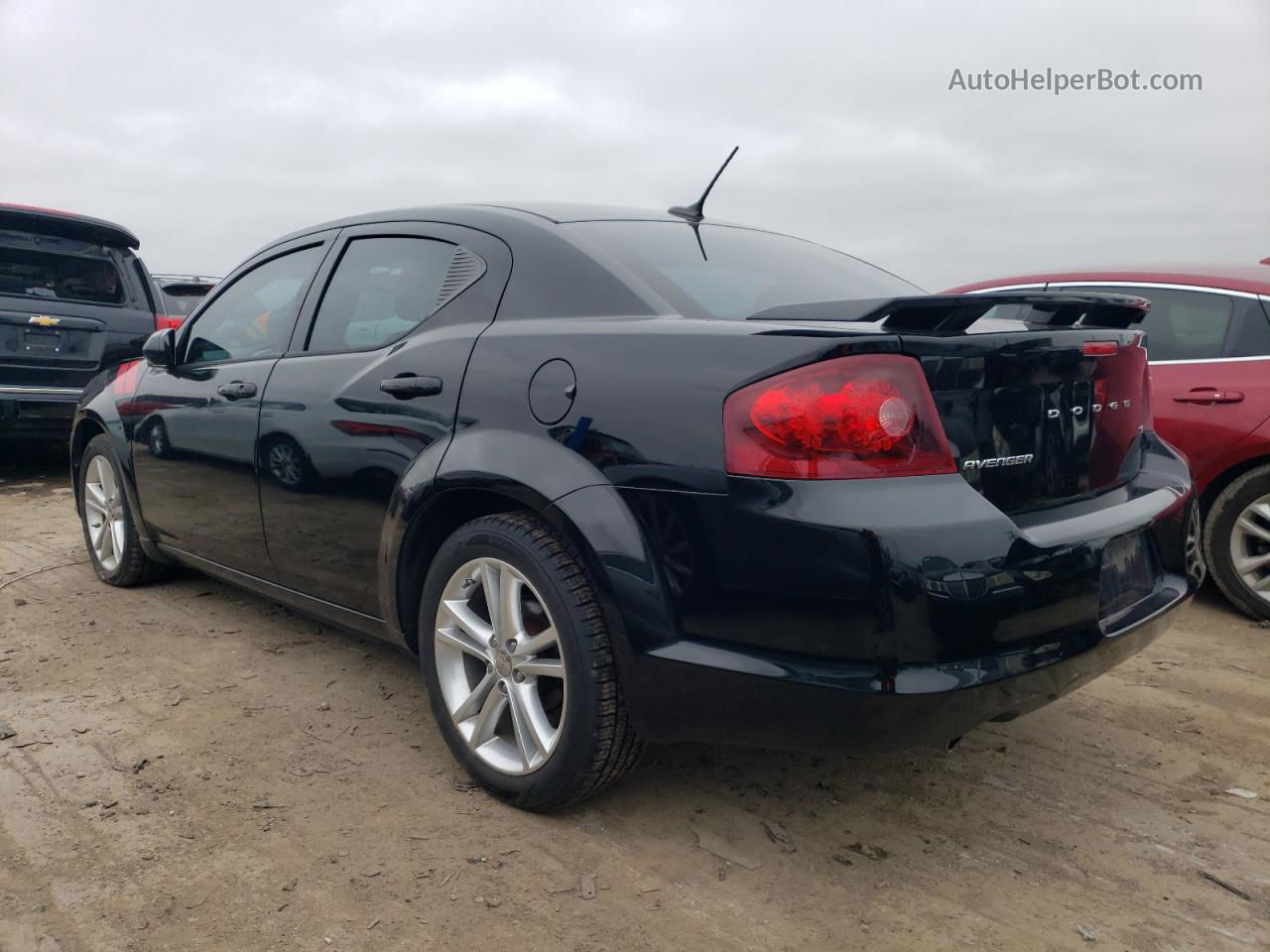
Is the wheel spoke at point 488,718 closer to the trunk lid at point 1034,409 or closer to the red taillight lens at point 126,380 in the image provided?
the trunk lid at point 1034,409

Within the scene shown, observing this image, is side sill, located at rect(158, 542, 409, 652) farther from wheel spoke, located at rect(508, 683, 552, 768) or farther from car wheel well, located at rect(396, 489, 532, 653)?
wheel spoke, located at rect(508, 683, 552, 768)

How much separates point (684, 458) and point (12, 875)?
169 centimetres

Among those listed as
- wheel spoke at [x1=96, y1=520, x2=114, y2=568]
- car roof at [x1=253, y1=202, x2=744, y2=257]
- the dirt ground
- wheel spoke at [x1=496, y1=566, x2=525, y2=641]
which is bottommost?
the dirt ground

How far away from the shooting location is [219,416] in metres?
3.45

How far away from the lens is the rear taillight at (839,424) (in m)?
1.92

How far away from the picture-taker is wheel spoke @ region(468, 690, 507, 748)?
2.47 m

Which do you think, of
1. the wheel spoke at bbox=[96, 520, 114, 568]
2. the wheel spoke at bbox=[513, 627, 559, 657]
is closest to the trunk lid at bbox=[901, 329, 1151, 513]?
the wheel spoke at bbox=[513, 627, 559, 657]

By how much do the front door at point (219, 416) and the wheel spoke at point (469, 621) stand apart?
1030 mm

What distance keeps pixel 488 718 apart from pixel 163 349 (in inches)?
89.4

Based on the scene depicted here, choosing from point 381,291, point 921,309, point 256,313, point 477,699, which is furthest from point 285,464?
point 921,309

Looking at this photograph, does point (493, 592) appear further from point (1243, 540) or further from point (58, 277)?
point (58, 277)

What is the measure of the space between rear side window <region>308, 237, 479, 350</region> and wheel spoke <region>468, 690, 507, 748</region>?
1.05 m

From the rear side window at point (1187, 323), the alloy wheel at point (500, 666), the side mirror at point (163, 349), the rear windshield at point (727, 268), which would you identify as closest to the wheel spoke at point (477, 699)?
the alloy wheel at point (500, 666)

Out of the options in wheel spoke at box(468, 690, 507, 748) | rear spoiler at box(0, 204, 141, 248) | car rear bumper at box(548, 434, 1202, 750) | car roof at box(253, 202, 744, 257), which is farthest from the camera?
rear spoiler at box(0, 204, 141, 248)
